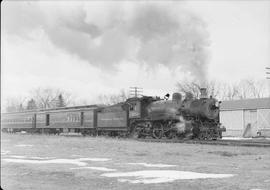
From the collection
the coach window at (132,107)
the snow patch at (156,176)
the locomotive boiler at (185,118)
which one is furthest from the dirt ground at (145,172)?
the coach window at (132,107)

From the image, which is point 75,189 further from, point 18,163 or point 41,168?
point 18,163

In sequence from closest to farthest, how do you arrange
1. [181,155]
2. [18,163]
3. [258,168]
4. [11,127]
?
[258,168]
[18,163]
[181,155]
[11,127]

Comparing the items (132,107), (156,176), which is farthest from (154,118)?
(156,176)

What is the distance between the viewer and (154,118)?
2717cm

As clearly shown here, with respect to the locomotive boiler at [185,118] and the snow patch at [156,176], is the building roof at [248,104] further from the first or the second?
the snow patch at [156,176]

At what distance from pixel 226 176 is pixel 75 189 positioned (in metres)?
3.81

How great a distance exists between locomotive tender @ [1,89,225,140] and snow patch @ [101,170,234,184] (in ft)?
46.4

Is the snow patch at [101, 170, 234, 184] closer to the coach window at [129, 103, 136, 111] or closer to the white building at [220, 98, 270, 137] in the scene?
the coach window at [129, 103, 136, 111]

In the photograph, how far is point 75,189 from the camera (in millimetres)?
9320

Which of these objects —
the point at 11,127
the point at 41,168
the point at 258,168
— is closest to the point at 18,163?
the point at 41,168

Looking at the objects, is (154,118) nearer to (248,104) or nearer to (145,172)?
(145,172)

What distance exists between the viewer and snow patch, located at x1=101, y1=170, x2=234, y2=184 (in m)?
10.1

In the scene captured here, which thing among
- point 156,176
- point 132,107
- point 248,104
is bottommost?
point 156,176

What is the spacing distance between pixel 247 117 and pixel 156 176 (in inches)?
1307
